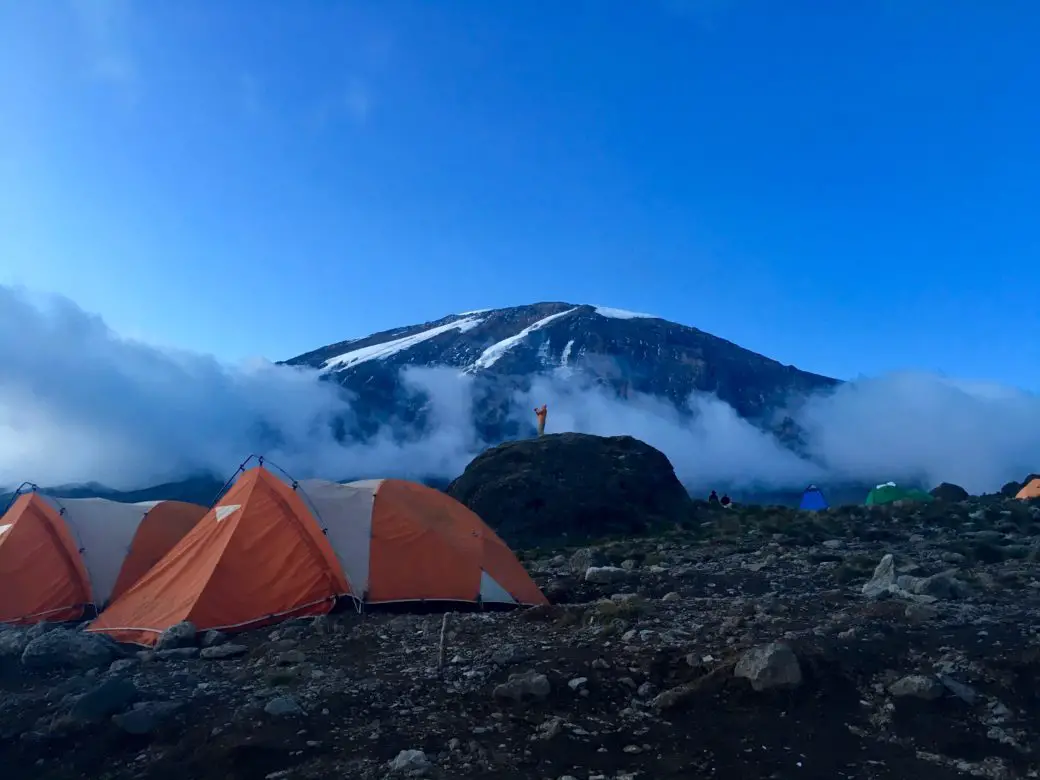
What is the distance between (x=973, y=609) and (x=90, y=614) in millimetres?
15498

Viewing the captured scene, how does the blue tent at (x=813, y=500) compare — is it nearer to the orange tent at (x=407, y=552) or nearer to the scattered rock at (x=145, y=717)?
the orange tent at (x=407, y=552)

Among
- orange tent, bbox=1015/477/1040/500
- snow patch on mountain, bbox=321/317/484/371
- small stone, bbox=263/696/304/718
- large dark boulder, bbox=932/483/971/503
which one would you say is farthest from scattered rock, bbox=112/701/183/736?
snow patch on mountain, bbox=321/317/484/371

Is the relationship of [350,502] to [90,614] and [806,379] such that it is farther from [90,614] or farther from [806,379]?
[806,379]

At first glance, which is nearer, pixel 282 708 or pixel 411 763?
pixel 411 763

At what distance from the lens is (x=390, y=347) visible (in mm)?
129750

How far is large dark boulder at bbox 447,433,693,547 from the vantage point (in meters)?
26.8

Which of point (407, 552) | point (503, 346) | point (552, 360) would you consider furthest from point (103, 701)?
point (503, 346)

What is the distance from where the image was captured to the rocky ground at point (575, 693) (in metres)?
6.29

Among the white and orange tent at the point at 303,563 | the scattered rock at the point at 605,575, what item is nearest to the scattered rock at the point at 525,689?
the white and orange tent at the point at 303,563

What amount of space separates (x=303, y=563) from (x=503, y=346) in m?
116

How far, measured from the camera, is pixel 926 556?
15500mm

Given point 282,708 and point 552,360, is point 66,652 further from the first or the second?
point 552,360

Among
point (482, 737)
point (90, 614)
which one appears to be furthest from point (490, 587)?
point (90, 614)

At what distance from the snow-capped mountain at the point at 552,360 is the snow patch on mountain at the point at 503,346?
215 millimetres
